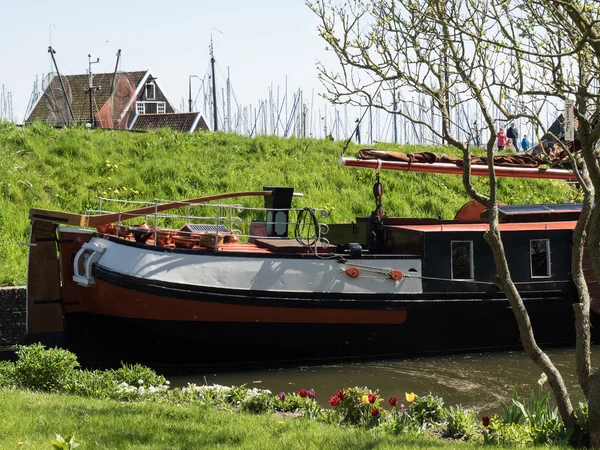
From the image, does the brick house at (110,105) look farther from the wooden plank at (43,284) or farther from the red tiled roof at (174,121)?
the wooden plank at (43,284)

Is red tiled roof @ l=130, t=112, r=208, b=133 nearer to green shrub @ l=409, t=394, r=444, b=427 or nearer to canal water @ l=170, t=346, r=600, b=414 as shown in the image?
canal water @ l=170, t=346, r=600, b=414

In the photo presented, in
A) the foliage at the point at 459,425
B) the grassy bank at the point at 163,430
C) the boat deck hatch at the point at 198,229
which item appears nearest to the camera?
the grassy bank at the point at 163,430

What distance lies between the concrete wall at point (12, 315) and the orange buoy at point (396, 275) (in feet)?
19.6

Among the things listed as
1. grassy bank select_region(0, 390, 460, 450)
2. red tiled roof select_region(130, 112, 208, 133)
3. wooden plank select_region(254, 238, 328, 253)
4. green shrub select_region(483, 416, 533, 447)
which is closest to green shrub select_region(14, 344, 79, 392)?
grassy bank select_region(0, 390, 460, 450)

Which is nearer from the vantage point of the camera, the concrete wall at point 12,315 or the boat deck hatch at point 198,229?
the boat deck hatch at point 198,229

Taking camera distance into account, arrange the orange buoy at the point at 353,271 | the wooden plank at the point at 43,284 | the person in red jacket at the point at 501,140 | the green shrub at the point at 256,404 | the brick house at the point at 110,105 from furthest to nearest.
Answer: the brick house at the point at 110,105 < the person in red jacket at the point at 501,140 < the orange buoy at the point at 353,271 < the wooden plank at the point at 43,284 < the green shrub at the point at 256,404

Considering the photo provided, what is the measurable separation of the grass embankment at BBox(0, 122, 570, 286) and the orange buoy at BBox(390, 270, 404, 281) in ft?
24.3

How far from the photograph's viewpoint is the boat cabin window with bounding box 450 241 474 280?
14492mm

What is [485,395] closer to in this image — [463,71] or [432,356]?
[432,356]

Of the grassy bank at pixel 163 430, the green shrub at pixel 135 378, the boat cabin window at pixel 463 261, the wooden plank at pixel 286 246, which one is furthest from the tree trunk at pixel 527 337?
the boat cabin window at pixel 463 261

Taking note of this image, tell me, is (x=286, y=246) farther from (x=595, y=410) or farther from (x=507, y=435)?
(x=595, y=410)

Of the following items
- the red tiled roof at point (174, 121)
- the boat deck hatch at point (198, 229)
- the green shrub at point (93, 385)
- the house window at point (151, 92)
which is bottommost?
the green shrub at point (93, 385)

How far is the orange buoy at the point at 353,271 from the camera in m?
13.8

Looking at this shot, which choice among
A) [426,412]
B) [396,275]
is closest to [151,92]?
[396,275]
